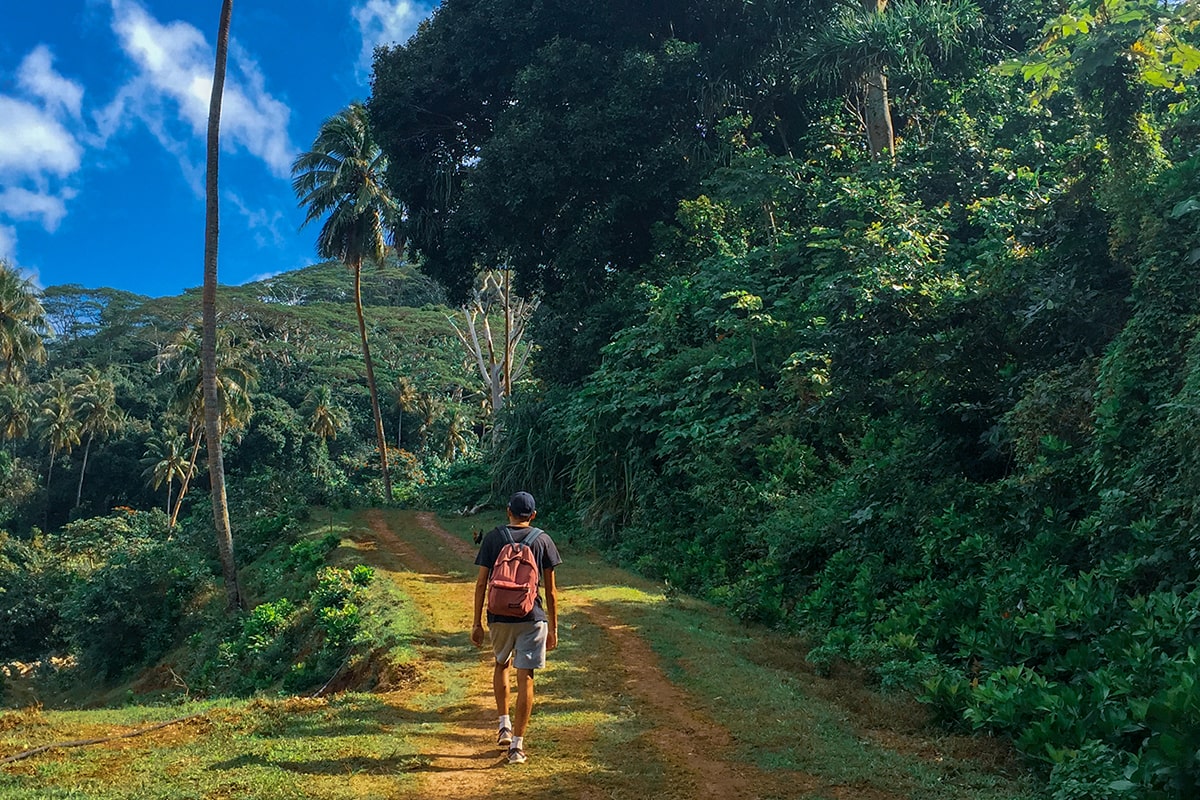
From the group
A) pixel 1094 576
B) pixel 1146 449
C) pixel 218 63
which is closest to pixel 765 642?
pixel 1094 576

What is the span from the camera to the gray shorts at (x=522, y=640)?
223 inches

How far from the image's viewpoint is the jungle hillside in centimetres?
657

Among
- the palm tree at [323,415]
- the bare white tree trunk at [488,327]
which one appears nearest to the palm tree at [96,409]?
the palm tree at [323,415]

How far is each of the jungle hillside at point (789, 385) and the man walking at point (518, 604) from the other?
68 centimetres

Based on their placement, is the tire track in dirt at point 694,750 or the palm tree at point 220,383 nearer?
the tire track in dirt at point 694,750

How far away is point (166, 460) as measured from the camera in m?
46.0

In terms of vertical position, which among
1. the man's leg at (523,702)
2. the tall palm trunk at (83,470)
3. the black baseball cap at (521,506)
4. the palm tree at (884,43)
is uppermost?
the palm tree at (884,43)

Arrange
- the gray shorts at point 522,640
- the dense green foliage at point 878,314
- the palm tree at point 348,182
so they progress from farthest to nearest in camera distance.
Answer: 1. the palm tree at point 348,182
2. the dense green foliage at point 878,314
3. the gray shorts at point 522,640

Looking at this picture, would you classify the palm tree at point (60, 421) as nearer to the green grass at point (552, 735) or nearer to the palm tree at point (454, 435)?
the palm tree at point (454, 435)

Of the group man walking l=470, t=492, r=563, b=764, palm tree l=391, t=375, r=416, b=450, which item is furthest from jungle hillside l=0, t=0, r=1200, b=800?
palm tree l=391, t=375, r=416, b=450

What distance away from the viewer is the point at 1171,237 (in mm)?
7629

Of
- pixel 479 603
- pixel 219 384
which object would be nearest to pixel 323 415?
pixel 219 384

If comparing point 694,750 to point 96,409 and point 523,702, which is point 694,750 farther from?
point 96,409

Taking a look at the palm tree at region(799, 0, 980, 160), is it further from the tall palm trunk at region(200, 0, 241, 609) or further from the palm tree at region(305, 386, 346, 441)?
the palm tree at region(305, 386, 346, 441)
